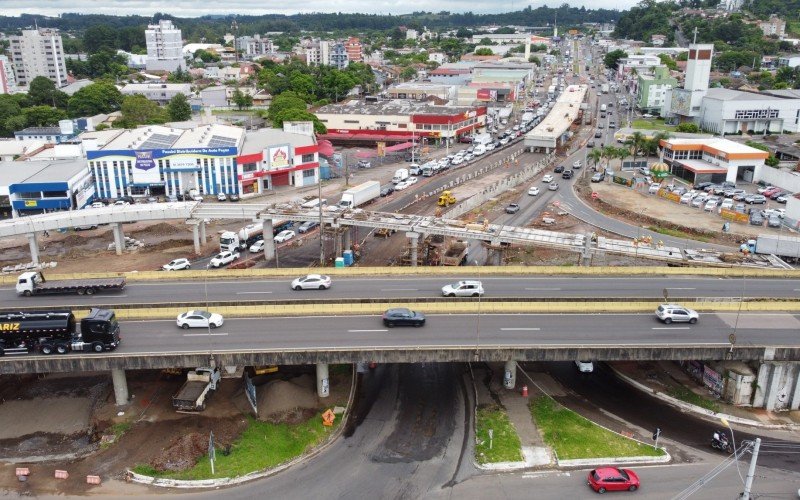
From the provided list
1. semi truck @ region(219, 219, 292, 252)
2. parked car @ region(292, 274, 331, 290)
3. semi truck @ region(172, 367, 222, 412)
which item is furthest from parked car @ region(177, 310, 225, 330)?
semi truck @ region(219, 219, 292, 252)

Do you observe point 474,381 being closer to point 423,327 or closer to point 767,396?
point 423,327

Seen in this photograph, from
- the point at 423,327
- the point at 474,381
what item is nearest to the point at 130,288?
the point at 423,327

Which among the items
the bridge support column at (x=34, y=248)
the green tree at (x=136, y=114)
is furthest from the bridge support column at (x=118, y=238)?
the green tree at (x=136, y=114)

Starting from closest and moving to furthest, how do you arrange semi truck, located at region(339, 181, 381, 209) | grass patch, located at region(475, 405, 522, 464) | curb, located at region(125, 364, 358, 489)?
curb, located at region(125, 364, 358, 489) → grass patch, located at region(475, 405, 522, 464) → semi truck, located at region(339, 181, 381, 209)

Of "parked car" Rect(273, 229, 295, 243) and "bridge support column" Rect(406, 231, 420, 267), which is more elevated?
"bridge support column" Rect(406, 231, 420, 267)

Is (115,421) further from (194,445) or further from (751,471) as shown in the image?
(751,471)

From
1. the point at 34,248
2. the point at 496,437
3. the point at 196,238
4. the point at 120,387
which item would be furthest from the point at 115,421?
the point at 34,248

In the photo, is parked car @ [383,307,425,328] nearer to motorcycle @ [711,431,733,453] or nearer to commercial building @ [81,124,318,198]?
motorcycle @ [711,431,733,453]
